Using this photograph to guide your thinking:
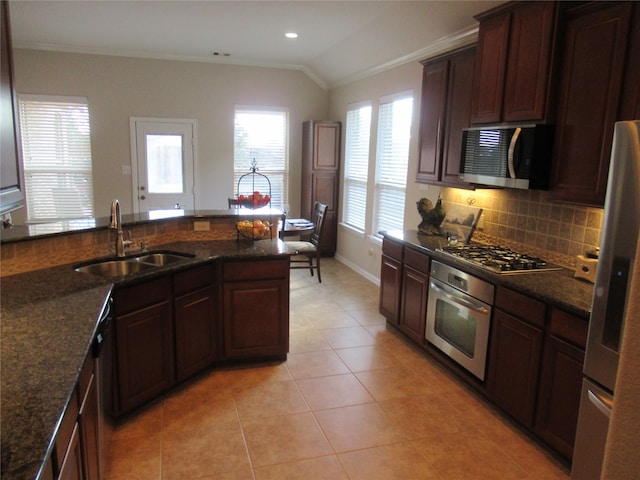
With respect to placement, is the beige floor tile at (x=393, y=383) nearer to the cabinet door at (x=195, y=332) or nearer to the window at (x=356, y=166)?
the cabinet door at (x=195, y=332)

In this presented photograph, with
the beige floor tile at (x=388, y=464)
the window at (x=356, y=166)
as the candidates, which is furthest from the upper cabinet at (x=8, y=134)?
the window at (x=356, y=166)

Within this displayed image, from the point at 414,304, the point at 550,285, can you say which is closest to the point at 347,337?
the point at 414,304

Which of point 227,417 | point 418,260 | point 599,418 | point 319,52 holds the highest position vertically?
point 319,52

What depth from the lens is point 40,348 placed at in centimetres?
161

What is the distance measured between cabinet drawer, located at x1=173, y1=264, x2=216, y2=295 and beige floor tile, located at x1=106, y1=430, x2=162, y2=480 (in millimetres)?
882

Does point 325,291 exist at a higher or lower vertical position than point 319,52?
lower

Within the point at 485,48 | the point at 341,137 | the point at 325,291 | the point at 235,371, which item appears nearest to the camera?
the point at 485,48

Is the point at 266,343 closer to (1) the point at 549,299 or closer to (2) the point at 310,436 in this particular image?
(2) the point at 310,436

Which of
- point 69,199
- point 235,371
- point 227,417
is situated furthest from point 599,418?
point 69,199

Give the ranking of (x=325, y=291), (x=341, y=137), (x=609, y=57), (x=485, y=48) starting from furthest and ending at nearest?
(x=341, y=137) < (x=325, y=291) < (x=485, y=48) < (x=609, y=57)

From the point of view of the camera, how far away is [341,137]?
22.4ft

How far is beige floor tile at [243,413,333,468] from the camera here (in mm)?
2469

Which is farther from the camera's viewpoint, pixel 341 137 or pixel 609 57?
pixel 341 137

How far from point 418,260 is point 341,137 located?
12.0ft
